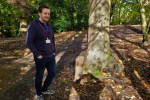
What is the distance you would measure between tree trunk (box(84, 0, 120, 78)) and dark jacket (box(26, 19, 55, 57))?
1.76 metres

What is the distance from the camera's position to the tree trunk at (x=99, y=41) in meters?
3.46

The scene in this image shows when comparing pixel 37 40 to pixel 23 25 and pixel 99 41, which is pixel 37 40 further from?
pixel 23 25

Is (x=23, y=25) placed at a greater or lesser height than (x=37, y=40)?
greater

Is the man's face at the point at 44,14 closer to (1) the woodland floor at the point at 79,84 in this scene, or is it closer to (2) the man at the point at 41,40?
(2) the man at the point at 41,40

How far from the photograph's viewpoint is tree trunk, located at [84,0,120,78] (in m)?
3.46

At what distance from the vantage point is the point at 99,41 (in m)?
3.58

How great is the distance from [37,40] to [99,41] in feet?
6.94

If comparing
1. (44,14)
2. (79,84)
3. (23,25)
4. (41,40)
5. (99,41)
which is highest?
(23,25)

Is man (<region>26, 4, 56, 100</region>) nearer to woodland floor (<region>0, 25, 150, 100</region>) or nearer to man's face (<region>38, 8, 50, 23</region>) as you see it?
man's face (<region>38, 8, 50, 23</region>)

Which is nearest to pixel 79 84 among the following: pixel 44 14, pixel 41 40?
pixel 41 40

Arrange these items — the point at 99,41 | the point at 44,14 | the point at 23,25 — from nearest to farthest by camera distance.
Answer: the point at 44,14 < the point at 99,41 < the point at 23,25

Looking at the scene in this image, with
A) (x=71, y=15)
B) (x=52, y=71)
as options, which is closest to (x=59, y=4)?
(x=71, y=15)

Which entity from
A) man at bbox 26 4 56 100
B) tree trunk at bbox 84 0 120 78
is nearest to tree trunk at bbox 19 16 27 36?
tree trunk at bbox 84 0 120 78

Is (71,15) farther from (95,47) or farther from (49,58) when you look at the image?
(49,58)
